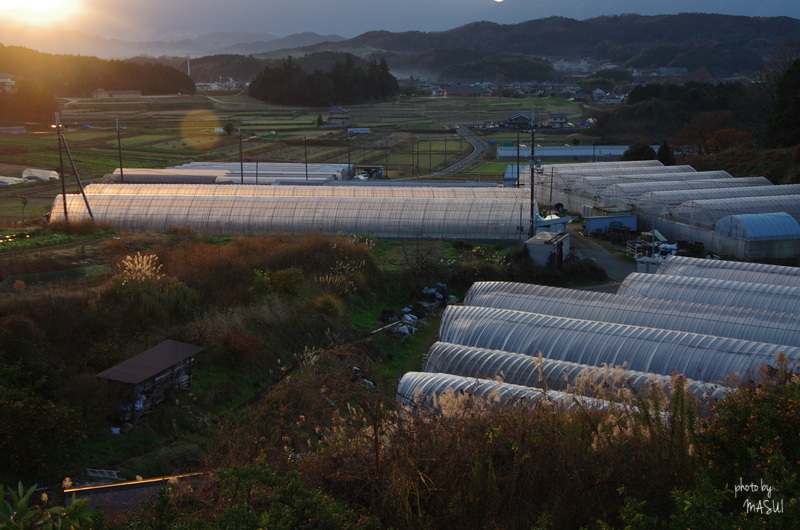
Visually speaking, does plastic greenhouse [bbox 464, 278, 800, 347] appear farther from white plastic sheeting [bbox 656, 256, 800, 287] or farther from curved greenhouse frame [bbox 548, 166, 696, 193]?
curved greenhouse frame [bbox 548, 166, 696, 193]

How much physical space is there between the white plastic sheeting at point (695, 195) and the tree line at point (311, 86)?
46.8m

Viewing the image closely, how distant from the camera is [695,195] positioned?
880 inches

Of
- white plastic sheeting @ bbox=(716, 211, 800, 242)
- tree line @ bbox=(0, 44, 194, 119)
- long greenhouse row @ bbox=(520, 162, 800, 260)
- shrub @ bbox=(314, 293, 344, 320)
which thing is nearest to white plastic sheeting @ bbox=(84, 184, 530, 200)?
long greenhouse row @ bbox=(520, 162, 800, 260)

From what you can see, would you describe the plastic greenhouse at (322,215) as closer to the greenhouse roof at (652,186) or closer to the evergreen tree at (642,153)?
the greenhouse roof at (652,186)

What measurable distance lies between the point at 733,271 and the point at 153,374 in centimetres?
1217

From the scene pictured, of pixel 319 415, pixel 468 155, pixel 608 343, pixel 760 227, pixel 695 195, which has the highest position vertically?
pixel 468 155

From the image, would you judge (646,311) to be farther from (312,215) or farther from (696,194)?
(696,194)

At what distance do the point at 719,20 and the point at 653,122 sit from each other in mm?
127560

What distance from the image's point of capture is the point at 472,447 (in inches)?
194

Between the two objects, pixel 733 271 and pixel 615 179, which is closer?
pixel 733 271

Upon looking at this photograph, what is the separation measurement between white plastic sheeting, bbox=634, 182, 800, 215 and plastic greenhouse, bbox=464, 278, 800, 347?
969 centimetres

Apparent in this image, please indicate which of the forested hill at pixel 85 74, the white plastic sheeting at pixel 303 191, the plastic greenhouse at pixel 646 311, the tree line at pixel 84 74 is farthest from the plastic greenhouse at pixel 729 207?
the forested hill at pixel 85 74

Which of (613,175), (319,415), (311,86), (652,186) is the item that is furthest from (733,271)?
(311,86)

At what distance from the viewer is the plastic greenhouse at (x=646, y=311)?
11.0 m
